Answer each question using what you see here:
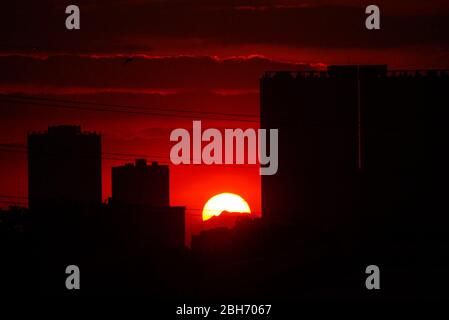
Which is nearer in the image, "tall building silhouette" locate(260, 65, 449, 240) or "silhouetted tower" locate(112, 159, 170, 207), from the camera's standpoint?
"silhouetted tower" locate(112, 159, 170, 207)

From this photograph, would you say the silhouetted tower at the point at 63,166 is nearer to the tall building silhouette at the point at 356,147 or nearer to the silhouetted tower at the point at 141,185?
the silhouetted tower at the point at 141,185

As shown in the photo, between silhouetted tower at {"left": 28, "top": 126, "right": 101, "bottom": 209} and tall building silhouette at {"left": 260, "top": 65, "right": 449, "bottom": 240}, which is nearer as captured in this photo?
silhouetted tower at {"left": 28, "top": 126, "right": 101, "bottom": 209}

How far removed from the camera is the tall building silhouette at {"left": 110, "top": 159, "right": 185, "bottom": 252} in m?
114

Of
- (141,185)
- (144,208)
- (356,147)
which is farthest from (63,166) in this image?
(356,147)

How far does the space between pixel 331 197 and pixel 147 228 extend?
110ft

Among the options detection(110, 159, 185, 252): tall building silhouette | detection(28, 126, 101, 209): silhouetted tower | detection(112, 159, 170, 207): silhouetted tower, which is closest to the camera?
detection(110, 159, 185, 252): tall building silhouette

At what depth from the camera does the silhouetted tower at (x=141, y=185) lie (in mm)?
130250

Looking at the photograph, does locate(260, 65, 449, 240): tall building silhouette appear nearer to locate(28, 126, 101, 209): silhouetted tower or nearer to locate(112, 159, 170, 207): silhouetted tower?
locate(112, 159, 170, 207): silhouetted tower

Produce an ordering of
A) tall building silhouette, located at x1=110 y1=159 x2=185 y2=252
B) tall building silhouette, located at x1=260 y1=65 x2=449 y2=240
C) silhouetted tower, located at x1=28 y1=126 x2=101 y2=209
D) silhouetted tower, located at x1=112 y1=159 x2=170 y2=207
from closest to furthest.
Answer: tall building silhouette, located at x1=110 y1=159 x2=185 y2=252
silhouetted tower, located at x1=28 y1=126 x2=101 y2=209
silhouetted tower, located at x1=112 y1=159 x2=170 y2=207
tall building silhouette, located at x1=260 y1=65 x2=449 y2=240

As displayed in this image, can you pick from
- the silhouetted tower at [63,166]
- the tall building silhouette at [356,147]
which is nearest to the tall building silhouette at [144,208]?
the silhouetted tower at [63,166]

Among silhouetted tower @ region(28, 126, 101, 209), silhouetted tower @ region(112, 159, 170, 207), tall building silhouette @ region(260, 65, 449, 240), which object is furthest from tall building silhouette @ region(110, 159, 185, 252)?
tall building silhouette @ region(260, 65, 449, 240)

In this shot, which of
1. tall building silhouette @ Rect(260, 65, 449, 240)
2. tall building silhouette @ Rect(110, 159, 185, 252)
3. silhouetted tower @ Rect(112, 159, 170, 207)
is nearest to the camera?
tall building silhouette @ Rect(110, 159, 185, 252)

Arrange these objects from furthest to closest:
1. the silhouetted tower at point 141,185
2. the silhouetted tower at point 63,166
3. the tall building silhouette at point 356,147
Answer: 1. the tall building silhouette at point 356,147
2. the silhouetted tower at point 141,185
3. the silhouetted tower at point 63,166
